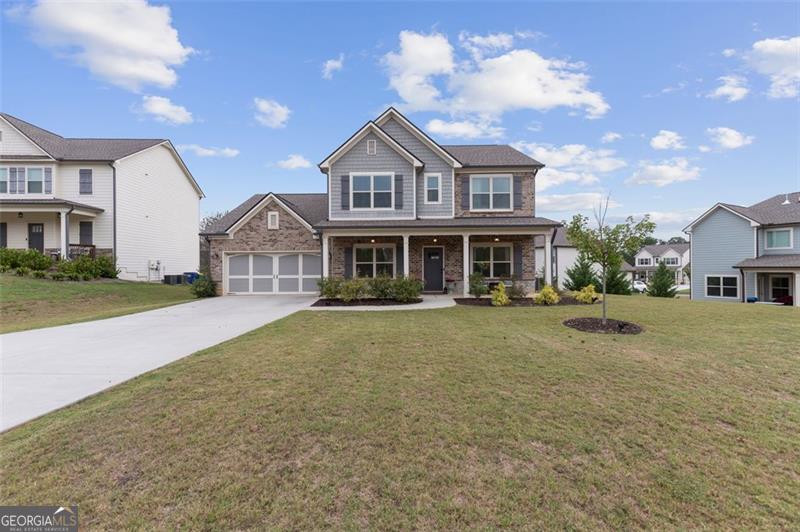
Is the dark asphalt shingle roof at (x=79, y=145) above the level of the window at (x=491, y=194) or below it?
above

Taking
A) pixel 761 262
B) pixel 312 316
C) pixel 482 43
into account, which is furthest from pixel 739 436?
pixel 761 262

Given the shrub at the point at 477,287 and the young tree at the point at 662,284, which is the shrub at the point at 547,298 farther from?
the young tree at the point at 662,284

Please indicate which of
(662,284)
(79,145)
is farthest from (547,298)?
(79,145)

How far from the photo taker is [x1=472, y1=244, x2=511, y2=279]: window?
1806cm

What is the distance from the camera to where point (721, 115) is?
1888cm

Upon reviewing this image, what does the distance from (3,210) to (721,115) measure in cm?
4164

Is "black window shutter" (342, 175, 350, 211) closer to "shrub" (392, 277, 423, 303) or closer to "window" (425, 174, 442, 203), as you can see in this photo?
"window" (425, 174, 442, 203)

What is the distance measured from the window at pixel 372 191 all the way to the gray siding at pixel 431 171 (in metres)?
1.65

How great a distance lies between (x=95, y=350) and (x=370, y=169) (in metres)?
13.0

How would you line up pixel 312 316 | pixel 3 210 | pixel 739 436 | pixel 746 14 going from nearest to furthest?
pixel 739 436
pixel 312 316
pixel 746 14
pixel 3 210

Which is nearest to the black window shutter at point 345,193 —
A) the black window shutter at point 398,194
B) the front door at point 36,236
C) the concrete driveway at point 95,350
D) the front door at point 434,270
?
the black window shutter at point 398,194

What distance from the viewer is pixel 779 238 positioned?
23500mm

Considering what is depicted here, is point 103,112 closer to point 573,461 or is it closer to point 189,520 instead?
point 189,520

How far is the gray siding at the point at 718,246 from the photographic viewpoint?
2452cm
